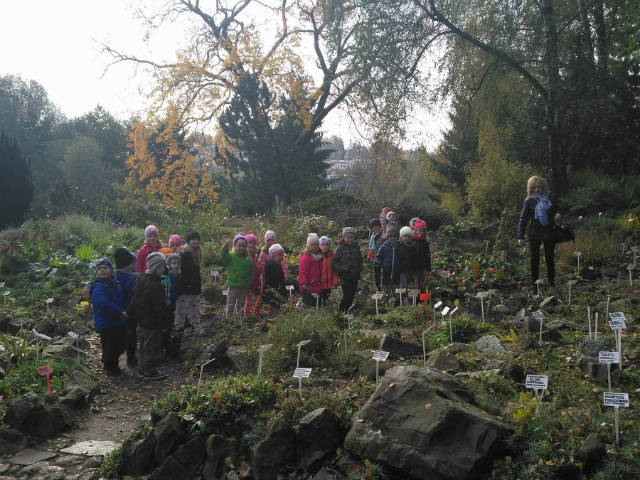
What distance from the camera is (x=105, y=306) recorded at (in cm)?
649

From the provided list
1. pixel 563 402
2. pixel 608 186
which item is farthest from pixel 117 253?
pixel 608 186

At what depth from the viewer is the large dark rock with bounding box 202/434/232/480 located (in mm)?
3998

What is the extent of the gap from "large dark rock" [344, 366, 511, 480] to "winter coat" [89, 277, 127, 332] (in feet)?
13.2

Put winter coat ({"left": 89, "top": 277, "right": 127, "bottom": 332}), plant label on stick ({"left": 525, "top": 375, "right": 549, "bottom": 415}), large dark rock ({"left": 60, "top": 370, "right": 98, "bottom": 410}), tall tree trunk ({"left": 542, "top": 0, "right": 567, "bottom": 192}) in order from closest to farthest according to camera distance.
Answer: plant label on stick ({"left": 525, "top": 375, "right": 549, "bottom": 415})
large dark rock ({"left": 60, "top": 370, "right": 98, "bottom": 410})
winter coat ({"left": 89, "top": 277, "right": 127, "bottom": 332})
tall tree trunk ({"left": 542, "top": 0, "right": 567, "bottom": 192})

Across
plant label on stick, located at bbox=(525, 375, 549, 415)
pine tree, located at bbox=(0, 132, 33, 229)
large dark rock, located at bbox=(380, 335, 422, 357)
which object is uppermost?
pine tree, located at bbox=(0, 132, 33, 229)

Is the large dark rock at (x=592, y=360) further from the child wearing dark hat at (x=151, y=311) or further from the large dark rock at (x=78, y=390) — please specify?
the large dark rock at (x=78, y=390)

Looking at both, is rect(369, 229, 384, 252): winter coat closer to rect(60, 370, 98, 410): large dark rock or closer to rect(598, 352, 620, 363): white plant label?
rect(60, 370, 98, 410): large dark rock

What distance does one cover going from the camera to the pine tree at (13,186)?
22.6 metres

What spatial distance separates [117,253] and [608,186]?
11.2 m

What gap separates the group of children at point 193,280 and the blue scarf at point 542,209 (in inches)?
72.8

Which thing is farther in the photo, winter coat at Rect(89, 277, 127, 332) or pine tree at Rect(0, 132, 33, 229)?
pine tree at Rect(0, 132, 33, 229)

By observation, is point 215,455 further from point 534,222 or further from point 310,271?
point 534,222

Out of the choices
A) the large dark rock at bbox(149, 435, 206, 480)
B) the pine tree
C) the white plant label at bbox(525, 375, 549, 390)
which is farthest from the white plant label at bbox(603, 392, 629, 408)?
the pine tree

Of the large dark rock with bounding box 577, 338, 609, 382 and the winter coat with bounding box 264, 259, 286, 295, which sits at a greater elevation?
the winter coat with bounding box 264, 259, 286, 295
